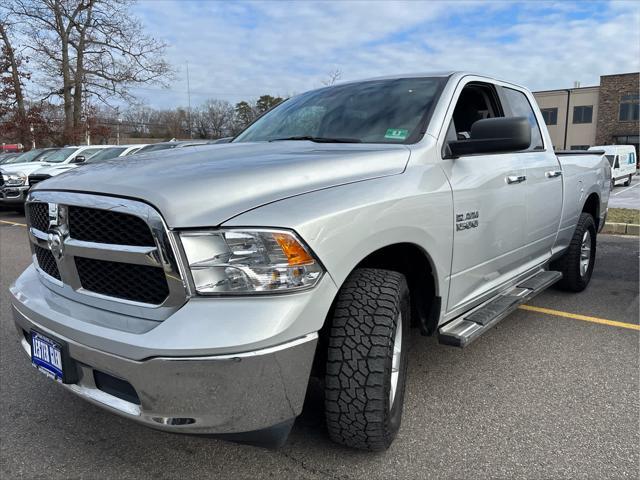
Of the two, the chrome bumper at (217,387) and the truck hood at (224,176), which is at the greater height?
the truck hood at (224,176)

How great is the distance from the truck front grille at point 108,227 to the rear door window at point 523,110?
9.95 ft

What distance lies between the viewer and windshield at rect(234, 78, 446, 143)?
2.91 meters

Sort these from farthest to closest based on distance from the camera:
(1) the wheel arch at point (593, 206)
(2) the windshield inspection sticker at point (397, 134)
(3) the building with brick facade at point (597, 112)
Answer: (3) the building with brick facade at point (597, 112)
(1) the wheel arch at point (593, 206)
(2) the windshield inspection sticker at point (397, 134)

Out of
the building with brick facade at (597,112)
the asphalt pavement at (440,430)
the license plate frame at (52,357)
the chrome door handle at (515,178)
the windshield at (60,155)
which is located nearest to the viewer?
the license plate frame at (52,357)

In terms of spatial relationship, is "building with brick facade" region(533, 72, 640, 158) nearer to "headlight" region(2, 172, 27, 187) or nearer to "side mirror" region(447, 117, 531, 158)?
"headlight" region(2, 172, 27, 187)

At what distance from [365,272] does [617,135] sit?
169 ft

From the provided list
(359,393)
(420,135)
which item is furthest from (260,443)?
(420,135)

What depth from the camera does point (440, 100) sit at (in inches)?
116

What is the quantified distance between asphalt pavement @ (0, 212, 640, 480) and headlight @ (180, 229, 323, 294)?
3.09 ft

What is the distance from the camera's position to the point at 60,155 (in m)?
13.9

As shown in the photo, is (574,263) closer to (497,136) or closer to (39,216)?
(497,136)

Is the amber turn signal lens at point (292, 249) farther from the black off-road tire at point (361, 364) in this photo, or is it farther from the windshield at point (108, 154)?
the windshield at point (108, 154)

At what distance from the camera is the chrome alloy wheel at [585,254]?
4.90m

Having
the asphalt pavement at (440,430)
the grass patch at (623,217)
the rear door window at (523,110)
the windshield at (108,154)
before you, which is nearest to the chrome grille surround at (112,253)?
the asphalt pavement at (440,430)
